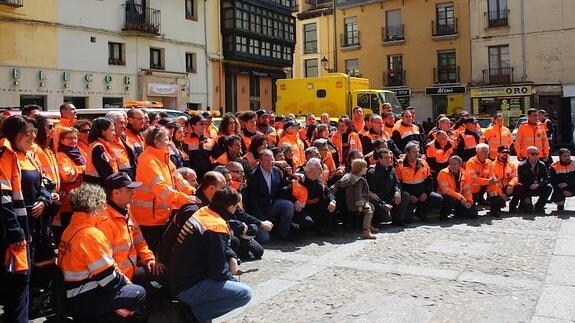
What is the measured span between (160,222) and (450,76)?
35125 millimetres

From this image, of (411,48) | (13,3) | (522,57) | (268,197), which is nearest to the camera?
(268,197)

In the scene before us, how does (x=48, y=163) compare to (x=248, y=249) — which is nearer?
(x=48, y=163)

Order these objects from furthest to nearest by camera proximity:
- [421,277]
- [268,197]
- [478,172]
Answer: [478,172] → [268,197] → [421,277]

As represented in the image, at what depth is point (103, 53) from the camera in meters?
25.9

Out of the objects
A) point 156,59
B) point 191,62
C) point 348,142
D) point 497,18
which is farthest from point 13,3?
point 497,18

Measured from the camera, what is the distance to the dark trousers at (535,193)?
36.2ft

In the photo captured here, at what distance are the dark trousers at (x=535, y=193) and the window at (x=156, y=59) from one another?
2136 cm

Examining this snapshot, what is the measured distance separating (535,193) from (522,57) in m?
27.3

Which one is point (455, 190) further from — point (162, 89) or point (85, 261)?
point (162, 89)

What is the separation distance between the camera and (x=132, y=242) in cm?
519

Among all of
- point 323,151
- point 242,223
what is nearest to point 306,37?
point 323,151

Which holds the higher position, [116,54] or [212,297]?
[116,54]

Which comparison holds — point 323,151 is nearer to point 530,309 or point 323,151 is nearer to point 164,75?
point 530,309

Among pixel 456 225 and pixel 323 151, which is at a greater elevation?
pixel 323 151
